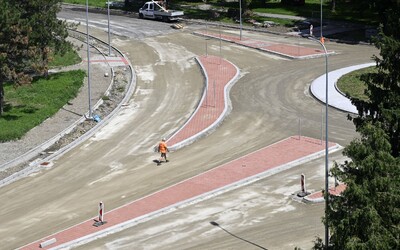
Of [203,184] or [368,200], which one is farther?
[203,184]

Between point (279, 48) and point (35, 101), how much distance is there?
76.2ft

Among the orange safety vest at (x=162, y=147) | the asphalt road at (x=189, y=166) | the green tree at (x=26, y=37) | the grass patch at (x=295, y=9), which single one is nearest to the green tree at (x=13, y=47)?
the green tree at (x=26, y=37)

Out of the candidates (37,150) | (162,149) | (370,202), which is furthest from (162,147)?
(370,202)

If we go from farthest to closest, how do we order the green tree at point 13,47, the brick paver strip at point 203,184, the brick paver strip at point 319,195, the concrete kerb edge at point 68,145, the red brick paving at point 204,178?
the green tree at point 13,47 < the concrete kerb edge at point 68,145 < the brick paver strip at point 319,195 < the red brick paving at point 204,178 < the brick paver strip at point 203,184

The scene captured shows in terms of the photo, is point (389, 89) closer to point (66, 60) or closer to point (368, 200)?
point (368, 200)

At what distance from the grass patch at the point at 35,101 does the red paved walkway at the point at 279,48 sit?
16.2 m

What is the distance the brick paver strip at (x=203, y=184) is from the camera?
3037 cm

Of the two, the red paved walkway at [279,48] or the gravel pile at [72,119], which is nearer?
the gravel pile at [72,119]

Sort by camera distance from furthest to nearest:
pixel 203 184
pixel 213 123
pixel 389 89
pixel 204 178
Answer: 1. pixel 213 123
2. pixel 204 178
3. pixel 203 184
4. pixel 389 89

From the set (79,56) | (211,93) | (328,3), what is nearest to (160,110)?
(211,93)

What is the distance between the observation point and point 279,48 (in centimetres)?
6325

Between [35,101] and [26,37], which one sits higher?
[26,37]

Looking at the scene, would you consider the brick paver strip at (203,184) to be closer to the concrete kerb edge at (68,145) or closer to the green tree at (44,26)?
the concrete kerb edge at (68,145)

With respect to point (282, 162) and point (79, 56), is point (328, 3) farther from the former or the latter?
point (282, 162)
